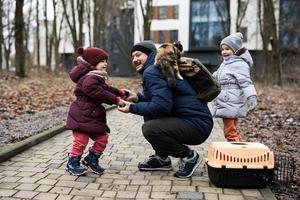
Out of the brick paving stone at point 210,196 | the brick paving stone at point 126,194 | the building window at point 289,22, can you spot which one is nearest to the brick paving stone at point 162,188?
the brick paving stone at point 126,194

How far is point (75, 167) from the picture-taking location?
215 inches

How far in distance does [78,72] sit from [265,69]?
104ft

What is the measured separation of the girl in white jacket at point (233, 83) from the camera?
20.1ft

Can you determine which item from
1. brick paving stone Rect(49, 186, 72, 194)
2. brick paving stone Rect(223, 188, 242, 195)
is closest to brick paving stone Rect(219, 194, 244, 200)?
brick paving stone Rect(223, 188, 242, 195)

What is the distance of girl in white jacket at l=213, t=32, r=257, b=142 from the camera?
20.1ft

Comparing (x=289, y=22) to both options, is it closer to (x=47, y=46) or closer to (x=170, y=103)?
(x=47, y=46)

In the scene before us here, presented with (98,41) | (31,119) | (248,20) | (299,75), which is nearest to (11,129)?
(31,119)

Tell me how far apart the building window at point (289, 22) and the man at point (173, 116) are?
146ft

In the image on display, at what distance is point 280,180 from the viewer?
5.41m

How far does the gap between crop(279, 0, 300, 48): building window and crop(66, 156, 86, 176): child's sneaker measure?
44.8 m

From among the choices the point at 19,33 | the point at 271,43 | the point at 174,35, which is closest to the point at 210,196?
the point at 19,33

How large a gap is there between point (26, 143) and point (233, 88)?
10.3 feet

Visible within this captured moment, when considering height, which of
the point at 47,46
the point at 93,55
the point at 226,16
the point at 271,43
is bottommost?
the point at 47,46

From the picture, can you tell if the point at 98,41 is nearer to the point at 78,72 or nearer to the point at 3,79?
the point at 3,79
